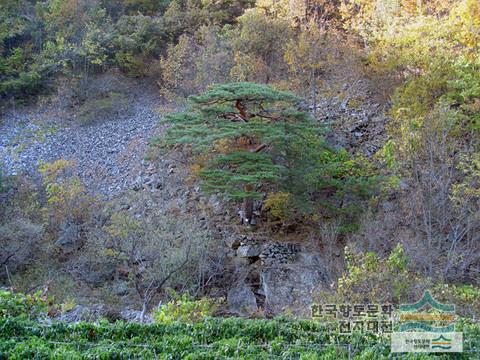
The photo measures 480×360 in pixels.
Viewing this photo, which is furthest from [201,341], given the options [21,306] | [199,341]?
[21,306]

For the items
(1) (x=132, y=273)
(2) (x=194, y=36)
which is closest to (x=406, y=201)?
(1) (x=132, y=273)

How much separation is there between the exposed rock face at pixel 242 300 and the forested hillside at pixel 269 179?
6 centimetres

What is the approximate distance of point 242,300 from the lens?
23.2 ft

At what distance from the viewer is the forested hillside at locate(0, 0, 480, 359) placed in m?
5.87

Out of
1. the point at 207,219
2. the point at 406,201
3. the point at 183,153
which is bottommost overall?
the point at 207,219

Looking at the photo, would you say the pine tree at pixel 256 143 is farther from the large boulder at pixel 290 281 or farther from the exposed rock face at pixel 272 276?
the large boulder at pixel 290 281

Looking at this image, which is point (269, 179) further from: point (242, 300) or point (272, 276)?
point (242, 300)

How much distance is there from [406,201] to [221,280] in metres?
3.56

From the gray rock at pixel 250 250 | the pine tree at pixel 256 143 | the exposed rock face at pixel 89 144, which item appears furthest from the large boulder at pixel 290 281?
the exposed rock face at pixel 89 144

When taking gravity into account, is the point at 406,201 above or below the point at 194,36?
below

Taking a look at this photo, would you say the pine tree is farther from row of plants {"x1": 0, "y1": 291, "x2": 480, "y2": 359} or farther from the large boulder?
row of plants {"x1": 0, "y1": 291, "x2": 480, "y2": 359}

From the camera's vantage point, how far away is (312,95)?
1141cm

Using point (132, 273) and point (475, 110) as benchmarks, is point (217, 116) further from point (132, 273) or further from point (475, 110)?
point (475, 110)

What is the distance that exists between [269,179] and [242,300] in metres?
2.20
